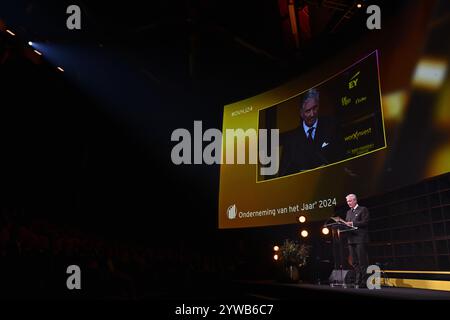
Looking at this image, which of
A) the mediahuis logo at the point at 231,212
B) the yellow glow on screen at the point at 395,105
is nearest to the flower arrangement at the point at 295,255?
the mediahuis logo at the point at 231,212

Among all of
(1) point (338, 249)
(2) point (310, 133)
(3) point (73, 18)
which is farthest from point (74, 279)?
(3) point (73, 18)

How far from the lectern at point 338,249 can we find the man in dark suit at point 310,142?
125cm

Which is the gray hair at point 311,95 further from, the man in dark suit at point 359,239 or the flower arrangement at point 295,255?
the flower arrangement at point 295,255

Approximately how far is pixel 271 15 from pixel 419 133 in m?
3.72

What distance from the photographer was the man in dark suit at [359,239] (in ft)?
14.9

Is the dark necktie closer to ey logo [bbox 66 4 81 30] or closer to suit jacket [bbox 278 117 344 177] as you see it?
suit jacket [bbox 278 117 344 177]

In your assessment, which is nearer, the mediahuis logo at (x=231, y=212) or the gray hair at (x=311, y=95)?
the gray hair at (x=311, y=95)

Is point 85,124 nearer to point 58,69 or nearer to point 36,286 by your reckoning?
point 58,69

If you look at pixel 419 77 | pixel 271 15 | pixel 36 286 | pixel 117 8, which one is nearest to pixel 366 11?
pixel 419 77

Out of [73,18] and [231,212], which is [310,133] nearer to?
[231,212]

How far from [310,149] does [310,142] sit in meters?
0.11

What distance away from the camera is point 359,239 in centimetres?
460

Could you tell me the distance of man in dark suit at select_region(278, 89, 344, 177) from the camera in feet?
19.4

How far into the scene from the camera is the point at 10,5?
6543 millimetres
